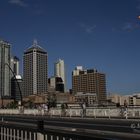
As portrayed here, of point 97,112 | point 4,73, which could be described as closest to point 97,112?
point 97,112

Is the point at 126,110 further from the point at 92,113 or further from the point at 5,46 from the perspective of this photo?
the point at 5,46

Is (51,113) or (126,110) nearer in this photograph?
(126,110)

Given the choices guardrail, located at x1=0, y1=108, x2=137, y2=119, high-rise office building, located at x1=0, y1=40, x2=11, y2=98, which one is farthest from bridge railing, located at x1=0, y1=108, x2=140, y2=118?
high-rise office building, located at x1=0, y1=40, x2=11, y2=98

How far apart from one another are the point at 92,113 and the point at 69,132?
4131cm

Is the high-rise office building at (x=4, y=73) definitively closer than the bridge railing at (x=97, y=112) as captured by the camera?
No

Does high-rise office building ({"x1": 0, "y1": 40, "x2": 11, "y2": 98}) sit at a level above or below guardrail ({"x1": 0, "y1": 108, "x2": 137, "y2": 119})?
above

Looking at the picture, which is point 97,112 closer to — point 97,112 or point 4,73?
point 97,112

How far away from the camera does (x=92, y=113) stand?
47781 mm

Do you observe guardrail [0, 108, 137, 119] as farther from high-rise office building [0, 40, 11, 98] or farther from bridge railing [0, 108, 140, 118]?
high-rise office building [0, 40, 11, 98]

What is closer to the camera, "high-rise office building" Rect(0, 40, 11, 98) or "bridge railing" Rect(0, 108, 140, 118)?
"bridge railing" Rect(0, 108, 140, 118)

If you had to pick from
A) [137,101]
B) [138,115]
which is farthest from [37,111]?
[137,101]

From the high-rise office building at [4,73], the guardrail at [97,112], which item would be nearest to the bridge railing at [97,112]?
the guardrail at [97,112]

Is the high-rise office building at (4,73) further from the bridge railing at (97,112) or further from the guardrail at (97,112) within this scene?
the guardrail at (97,112)

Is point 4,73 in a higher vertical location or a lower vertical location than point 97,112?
higher
